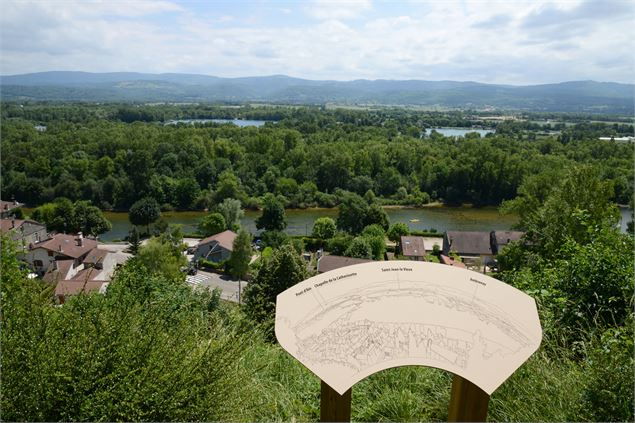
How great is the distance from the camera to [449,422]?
2732 mm

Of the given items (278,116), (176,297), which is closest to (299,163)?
(176,297)

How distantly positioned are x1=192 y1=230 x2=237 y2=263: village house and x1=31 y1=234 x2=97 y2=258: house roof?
5.18m

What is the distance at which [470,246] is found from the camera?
84.5 feet

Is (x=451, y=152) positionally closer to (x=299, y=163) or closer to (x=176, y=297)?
(x=299, y=163)

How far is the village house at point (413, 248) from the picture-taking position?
24453 mm

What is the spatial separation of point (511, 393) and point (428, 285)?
136 cm

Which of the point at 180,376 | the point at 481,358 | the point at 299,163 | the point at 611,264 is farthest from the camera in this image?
the point at 299,163

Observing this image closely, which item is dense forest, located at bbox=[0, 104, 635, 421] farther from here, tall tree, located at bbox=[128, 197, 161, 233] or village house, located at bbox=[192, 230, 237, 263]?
village house, located at bbox=[192, 230, 237, 263]

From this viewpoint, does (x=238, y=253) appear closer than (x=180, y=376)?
No

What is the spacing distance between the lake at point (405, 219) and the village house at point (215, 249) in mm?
6407

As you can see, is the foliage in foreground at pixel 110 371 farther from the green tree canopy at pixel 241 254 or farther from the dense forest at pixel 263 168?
the dense forest at pixel 263 168

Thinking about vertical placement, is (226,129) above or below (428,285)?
below

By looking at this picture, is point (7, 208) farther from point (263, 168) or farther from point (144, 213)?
point (263, 168)

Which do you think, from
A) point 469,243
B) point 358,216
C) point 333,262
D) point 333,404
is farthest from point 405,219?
point 333,404
